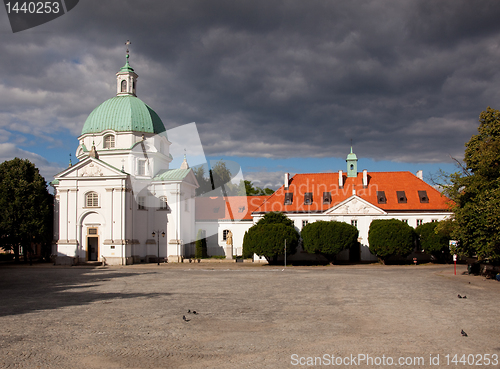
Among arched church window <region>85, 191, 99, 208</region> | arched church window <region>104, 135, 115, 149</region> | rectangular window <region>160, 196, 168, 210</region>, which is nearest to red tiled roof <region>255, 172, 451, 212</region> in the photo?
rectangular window <region>160, 196, 168, 210</region>

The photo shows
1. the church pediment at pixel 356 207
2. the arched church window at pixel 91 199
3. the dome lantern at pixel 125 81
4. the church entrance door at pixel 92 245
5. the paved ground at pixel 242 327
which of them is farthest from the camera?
the dome lantern at pixel 125 81

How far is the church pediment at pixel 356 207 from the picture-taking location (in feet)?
156

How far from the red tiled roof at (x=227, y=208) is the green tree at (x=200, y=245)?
110 inches

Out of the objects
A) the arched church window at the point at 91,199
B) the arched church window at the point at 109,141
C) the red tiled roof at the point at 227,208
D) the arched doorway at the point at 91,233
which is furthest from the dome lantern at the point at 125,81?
the arched doorway at the point at 91,233

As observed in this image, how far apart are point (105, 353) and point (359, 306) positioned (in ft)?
31.8

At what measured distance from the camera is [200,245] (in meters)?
52.3

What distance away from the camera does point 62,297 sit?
1909 cm

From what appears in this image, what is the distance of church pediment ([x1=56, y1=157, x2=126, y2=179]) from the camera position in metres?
45.9

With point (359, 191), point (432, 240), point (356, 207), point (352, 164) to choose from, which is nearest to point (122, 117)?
point (352, 164)

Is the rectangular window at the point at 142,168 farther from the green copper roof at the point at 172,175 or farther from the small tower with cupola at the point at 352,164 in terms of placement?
the small tower with cupola at the point at 352,164

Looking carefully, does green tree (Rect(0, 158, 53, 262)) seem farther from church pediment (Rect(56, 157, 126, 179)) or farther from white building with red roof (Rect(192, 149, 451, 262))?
white building with red roof (Rect(192, 149, 451, 262))

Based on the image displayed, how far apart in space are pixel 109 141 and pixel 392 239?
3442 centimetres

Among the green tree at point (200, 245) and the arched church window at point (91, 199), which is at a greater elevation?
the arched church window at point (91, 199)

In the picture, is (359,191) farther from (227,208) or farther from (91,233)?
(91,233)
